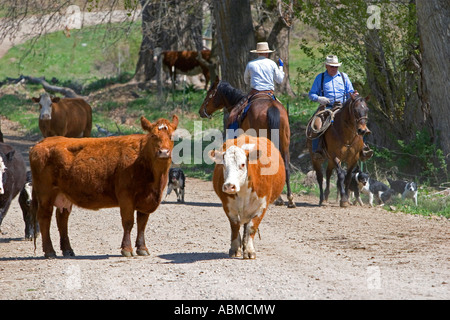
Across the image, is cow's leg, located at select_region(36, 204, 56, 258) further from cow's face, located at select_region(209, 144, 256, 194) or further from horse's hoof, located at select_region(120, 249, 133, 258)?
cow's face, located at select_region(209, 144, 256, 194)

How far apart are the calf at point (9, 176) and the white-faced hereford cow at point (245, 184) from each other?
13.0 feet

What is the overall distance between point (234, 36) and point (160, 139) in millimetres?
10462

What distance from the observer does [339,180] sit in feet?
53.2

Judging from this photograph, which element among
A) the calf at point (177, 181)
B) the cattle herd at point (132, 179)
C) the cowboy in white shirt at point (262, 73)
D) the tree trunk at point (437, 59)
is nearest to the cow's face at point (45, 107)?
the calf at point (177, 181)

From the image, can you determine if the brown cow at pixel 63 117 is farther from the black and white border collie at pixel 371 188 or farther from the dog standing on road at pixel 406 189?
the dog standing on road at pixel 406 189

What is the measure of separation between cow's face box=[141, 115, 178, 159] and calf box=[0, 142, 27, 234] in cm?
289

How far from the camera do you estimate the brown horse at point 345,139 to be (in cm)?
1580

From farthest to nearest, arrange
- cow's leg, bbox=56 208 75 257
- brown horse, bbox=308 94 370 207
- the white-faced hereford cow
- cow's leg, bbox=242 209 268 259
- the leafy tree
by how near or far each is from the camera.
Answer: the leafy tree < brown horse, bbox=308 94 370 207 < cow's leg, bbox=56 208 75 257 < cow's leg, bbox=242 209 268 259 < the white-faced hereford cow

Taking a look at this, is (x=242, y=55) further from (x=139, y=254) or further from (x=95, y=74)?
(x=95, y=74)

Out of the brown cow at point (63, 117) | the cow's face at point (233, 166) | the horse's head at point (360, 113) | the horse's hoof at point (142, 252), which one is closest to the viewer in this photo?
the cow's face at point (233, 166)

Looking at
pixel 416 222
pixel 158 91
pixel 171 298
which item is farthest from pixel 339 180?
pixel 158 91

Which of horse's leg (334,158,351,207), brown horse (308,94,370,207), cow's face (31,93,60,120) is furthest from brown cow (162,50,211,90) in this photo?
horse's leg (334,158,351,207)

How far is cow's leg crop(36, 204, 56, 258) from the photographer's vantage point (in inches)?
441

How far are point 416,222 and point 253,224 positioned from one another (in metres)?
4.74
